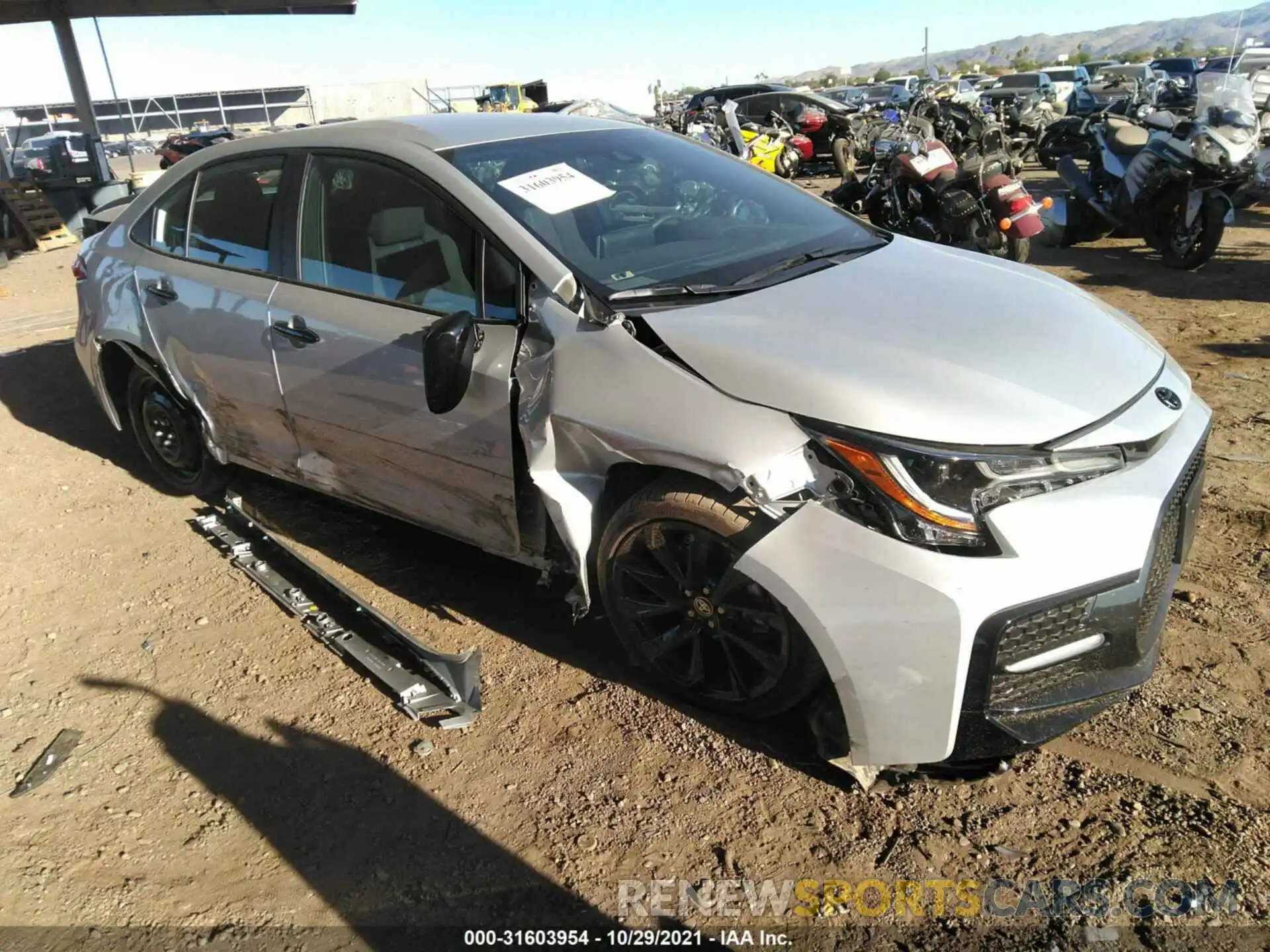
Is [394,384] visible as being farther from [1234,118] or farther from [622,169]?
[1234,118]

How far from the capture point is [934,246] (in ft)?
11.3

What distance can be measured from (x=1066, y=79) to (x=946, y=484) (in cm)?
3118

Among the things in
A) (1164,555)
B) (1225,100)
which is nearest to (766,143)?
(1225,100)

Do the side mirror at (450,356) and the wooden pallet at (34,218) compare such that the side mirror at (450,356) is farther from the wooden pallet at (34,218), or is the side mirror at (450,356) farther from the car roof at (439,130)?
the wooden pallet at (34,218)

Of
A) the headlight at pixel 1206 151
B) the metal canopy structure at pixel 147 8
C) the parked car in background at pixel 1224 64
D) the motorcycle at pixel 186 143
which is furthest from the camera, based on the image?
the motorcycle at pixel 186 143

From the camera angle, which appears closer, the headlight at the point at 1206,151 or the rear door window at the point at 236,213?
the rear door window at the point at 236,213

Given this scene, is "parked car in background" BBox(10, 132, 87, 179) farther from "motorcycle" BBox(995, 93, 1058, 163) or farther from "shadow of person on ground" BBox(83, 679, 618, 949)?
"motorcycle" BBox(995, 93, 1058, 163)

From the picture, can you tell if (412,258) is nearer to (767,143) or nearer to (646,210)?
(646,210)

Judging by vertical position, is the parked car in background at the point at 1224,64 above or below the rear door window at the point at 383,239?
below

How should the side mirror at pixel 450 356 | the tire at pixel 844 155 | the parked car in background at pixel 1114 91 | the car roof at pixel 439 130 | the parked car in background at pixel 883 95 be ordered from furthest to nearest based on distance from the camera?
the parked car in background at pixel 883 95 → the parked car in background at pixel 1114 91 → the tire at pixel 844 155 → the car roof at pixel 439 130 → the side mirror at pixel 450 356

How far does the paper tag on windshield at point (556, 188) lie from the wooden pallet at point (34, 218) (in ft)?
46.6

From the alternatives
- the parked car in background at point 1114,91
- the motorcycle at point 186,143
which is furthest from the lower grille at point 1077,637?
the motorcycle at point 186,143

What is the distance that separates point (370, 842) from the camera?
2531 mm

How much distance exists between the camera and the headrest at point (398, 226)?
10.3 feet
